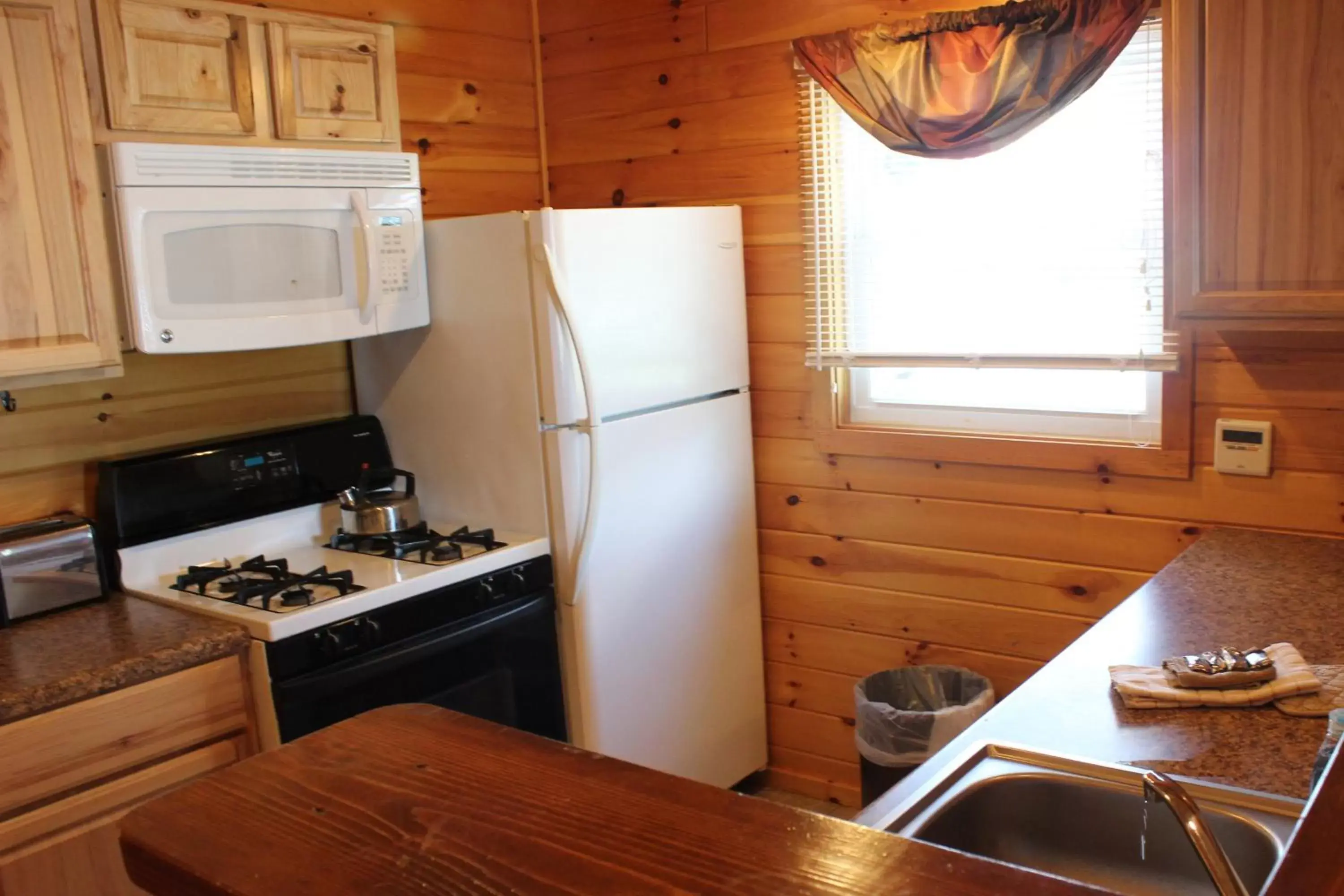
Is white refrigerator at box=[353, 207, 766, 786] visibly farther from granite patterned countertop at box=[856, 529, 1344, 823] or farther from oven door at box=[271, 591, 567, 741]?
granite patterned countertop at box=[856, 529, 1344, 823]

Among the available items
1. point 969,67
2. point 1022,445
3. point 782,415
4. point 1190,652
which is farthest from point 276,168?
point 1190,652

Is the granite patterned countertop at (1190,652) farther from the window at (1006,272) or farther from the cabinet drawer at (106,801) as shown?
the cabinet drawer at (106,801)

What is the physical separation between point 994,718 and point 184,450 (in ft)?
6.13

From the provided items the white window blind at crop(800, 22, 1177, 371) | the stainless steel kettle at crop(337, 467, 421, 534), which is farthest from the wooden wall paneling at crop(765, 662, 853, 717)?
the stainless steel kettle at crop(337, 467, 421, 534)

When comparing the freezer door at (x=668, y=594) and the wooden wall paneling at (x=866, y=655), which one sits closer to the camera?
the freezer door at (x=668, y=594)

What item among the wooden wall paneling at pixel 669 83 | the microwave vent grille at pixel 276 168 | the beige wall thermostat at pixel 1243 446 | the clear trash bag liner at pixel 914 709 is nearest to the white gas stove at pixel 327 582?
the microwave vent grille at pixel 276 168

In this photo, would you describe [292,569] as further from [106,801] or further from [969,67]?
[969,67]

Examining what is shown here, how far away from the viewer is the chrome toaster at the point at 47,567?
227 centimetres

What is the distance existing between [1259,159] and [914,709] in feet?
5.08

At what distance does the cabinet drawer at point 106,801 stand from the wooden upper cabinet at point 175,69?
49.8 inches

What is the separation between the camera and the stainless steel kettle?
2791mm

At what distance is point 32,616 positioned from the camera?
2301mm

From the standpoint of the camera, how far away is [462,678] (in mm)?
2535

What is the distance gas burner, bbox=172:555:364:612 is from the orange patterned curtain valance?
1.55m
